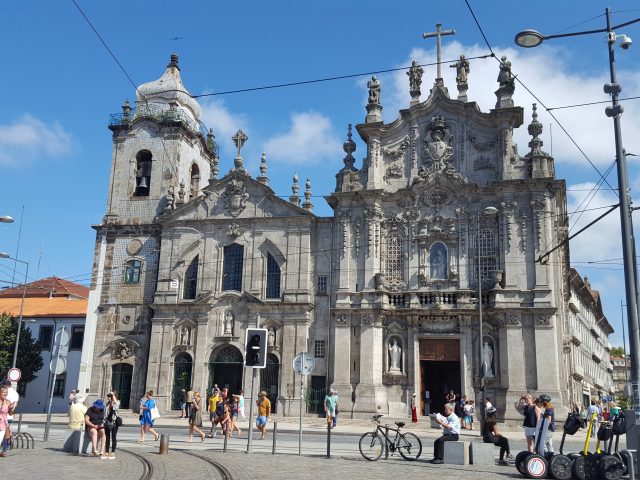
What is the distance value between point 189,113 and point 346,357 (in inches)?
823

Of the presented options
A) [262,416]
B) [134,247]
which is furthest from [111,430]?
[134,247]

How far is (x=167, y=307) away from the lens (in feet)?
127

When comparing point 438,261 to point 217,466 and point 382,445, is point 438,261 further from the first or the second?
point 217,466

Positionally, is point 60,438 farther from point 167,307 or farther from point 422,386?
point 422,386

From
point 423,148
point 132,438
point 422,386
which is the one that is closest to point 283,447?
point 132,438

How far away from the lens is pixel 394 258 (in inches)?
1460

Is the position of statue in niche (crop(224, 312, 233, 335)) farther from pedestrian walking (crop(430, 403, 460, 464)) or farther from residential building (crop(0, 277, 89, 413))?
pedestrian walking (crop(430, 403, 460, 464))

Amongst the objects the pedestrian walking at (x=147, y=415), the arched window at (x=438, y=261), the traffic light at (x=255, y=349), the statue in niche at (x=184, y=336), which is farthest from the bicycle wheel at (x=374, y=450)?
the statue in niche at (x=184, y=336)

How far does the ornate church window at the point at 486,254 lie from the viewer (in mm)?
35312

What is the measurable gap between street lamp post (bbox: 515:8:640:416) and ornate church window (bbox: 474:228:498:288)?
774 inches

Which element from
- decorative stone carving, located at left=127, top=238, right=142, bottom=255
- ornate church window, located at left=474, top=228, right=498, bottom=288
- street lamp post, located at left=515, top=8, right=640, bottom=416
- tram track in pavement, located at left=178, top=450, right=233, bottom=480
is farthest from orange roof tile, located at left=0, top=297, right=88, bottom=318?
street lamp post, located at left=515, top=8, right=640, bottom=416

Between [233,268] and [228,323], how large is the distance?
10.8 feet

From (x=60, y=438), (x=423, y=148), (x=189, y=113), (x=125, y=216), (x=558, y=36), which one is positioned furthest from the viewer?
(x=189, y=113)

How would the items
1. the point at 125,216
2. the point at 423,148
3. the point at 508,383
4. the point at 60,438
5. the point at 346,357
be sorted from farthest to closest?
the point at 125,216, the point at 423,148, the point at 346,357, the point at 508,383, the point at 60,438
